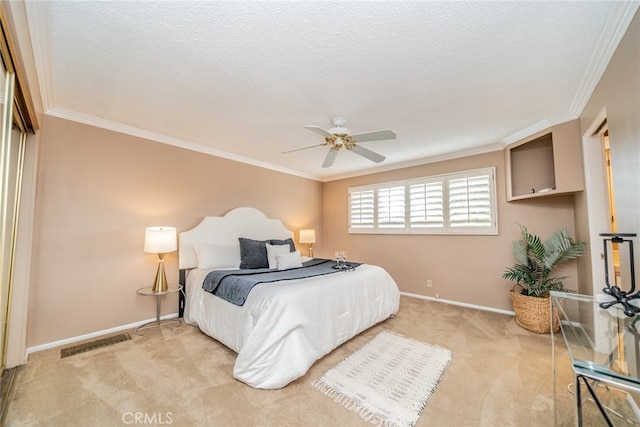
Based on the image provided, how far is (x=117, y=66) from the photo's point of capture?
1.94 meters

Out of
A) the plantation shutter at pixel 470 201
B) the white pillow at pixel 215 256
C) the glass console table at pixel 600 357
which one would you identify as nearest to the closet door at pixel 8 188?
the white pillow at pixel 215 256

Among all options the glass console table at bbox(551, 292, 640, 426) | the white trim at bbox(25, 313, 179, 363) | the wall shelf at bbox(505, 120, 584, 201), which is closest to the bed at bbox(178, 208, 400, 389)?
the white trim at bbox(25, 313, 179, 363)

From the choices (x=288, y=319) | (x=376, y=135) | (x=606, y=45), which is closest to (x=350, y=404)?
(x=288, y=319)

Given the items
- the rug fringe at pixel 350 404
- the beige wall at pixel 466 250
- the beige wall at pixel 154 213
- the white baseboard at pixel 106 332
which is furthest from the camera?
the beige wall at pixel 466 250

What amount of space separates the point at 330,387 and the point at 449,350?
133 centimetres

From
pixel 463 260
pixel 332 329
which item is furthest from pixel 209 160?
pixel 463 260

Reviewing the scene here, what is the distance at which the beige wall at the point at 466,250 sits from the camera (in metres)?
3.37

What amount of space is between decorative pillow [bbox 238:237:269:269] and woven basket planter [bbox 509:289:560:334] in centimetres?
329

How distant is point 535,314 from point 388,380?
83.9 inches

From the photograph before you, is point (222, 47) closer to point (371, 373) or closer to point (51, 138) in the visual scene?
point (51, 138)

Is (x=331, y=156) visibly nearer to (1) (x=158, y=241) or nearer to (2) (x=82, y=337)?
(1) (x=158, y=241)

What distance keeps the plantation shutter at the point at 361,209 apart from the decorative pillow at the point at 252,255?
2.24 metres

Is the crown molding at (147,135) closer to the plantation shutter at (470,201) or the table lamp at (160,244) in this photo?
the table lamp at (160,244)

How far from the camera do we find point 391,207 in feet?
15.7
